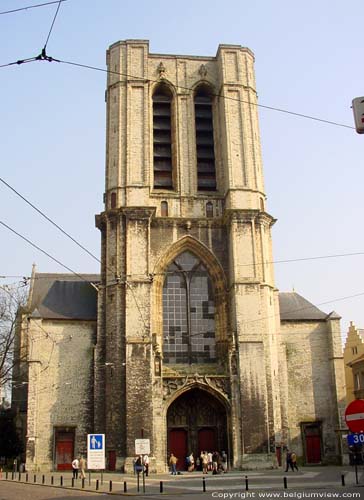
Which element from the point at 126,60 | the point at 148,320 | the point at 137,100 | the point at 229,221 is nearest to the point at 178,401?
the point at 148,320

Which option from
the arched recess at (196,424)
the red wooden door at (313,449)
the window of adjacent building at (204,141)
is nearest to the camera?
the arched recess at (196,424)

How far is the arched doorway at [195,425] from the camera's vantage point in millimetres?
31094

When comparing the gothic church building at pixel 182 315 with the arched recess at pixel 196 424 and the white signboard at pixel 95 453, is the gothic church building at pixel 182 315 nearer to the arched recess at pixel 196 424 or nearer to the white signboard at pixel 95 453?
the arched recess at pixel 196 424

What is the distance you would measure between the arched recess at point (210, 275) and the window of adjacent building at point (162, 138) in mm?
3829

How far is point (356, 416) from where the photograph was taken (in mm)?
11047

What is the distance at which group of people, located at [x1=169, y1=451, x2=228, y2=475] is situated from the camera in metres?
28.4

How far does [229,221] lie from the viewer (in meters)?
33.3

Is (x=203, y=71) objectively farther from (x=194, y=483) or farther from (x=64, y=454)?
(x=194, y=483)

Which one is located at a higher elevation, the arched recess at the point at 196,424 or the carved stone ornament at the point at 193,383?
the carved stone ornament at the point at 193,383

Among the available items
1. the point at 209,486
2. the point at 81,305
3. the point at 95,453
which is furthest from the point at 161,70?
the point at 209,486

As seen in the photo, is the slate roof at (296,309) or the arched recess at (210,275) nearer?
the arched recess at (210,275)

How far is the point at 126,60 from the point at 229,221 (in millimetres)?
10777

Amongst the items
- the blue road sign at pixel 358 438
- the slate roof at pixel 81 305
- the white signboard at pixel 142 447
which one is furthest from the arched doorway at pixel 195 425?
the blue road sign at pixel 358 438

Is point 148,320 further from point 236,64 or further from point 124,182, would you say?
point 236,64
